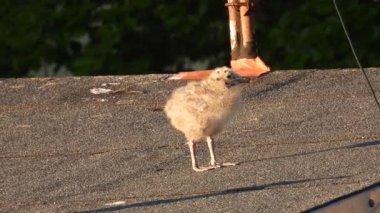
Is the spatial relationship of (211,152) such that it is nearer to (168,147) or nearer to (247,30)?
(168,147)

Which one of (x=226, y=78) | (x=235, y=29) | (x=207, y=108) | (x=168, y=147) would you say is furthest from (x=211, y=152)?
(x=235, y=29)

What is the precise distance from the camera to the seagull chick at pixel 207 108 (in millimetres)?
8180

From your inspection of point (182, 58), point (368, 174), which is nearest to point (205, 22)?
point (182, 58)

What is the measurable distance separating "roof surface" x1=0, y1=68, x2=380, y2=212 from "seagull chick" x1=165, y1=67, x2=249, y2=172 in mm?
201

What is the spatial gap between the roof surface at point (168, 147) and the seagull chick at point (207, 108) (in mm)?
201

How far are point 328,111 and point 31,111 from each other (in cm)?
197

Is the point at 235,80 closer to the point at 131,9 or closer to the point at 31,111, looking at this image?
the point at 31,111

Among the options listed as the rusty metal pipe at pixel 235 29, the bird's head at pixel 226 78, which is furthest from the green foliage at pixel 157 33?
the bird's head at pixel 226 78

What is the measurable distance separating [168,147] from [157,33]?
6.27m

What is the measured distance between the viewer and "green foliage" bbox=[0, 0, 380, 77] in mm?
13781

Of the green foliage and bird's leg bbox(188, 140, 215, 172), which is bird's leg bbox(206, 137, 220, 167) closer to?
bird's leg bbox(188, 140, 215, 172)

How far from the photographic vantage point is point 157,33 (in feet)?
49.4

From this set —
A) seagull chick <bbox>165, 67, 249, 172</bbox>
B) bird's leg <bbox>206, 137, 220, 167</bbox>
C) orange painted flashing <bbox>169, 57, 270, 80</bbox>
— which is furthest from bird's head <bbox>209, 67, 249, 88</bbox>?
orange painted flashing <bbox>169, 57, 270, 80</bbox>

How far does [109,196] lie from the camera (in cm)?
766
